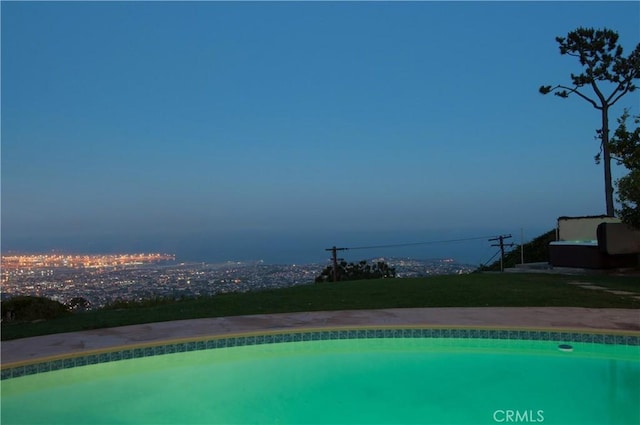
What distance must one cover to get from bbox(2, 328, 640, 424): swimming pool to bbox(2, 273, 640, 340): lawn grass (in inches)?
46.0

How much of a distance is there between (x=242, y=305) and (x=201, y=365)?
2111 mm

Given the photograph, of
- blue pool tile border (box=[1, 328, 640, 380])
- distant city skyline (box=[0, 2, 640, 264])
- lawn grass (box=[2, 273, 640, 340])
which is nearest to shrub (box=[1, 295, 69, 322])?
lawn grass (box=[2, 273, 640, 340])

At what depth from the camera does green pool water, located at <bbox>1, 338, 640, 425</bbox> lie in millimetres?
3570

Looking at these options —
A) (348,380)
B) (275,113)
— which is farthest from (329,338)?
(275,113)

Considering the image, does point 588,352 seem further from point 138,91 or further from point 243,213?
point 243,213

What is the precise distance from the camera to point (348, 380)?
429cm

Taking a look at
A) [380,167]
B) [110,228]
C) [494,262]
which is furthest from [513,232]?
[110,228]

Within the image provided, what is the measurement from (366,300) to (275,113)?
9595 millimetres

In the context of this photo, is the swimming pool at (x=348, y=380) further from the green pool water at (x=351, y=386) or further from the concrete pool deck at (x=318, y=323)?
the concrete pool deck at (x=318, y=323)

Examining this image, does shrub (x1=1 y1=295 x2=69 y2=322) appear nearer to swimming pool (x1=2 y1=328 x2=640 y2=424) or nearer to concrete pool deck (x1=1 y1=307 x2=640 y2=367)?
concrete pool deck (x1=1 y1=307 x2=640 y2=367)

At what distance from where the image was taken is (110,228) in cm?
1792

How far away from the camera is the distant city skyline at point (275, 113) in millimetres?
10578

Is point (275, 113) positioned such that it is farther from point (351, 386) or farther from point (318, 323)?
point (351, 386)

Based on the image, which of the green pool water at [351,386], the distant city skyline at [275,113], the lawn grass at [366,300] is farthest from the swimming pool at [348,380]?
the distant city skyline at [275,113]
